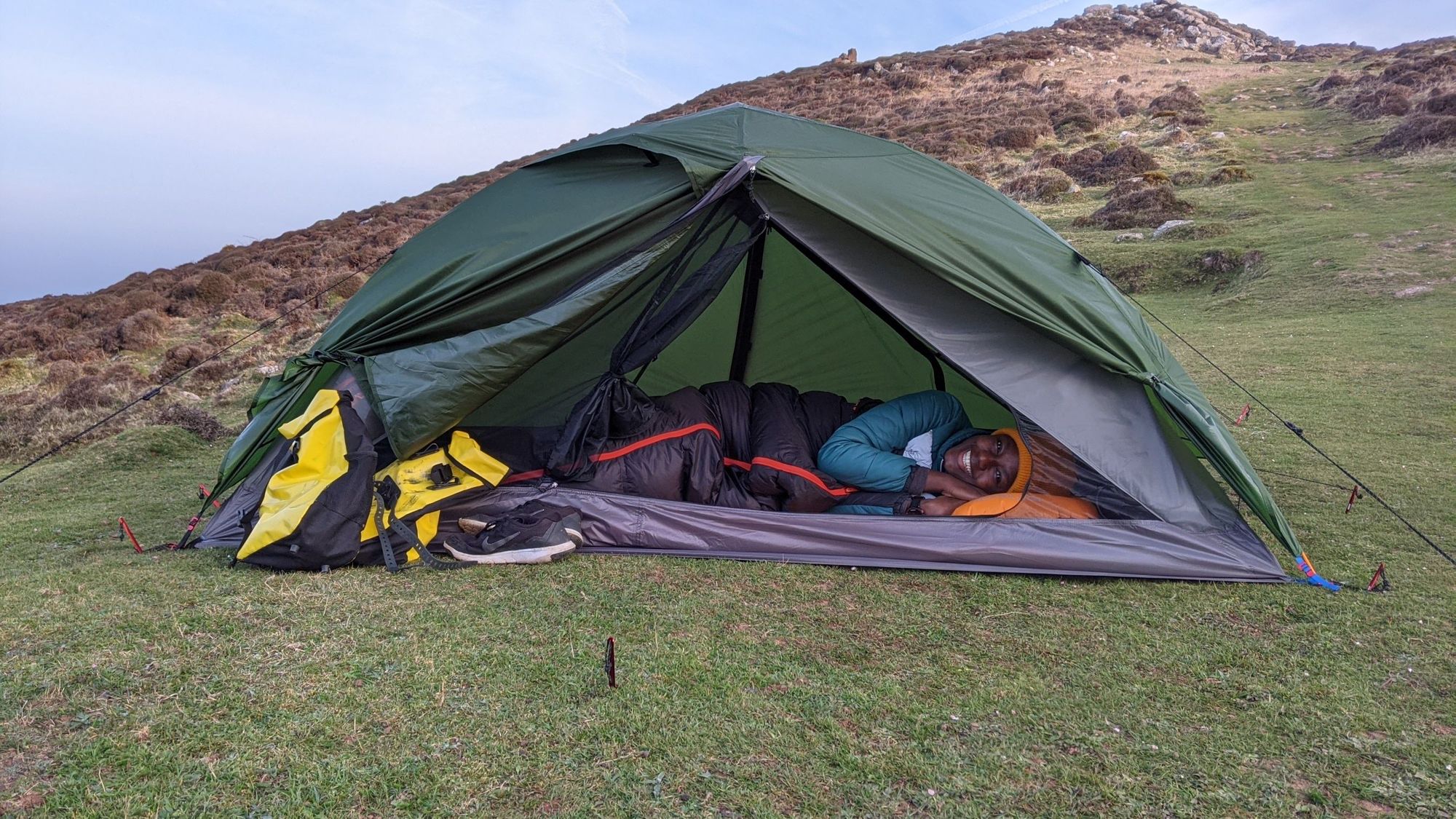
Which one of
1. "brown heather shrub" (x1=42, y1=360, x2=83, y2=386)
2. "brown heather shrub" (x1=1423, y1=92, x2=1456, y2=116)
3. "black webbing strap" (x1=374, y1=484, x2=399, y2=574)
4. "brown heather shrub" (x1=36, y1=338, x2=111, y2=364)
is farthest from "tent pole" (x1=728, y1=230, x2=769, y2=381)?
"brown heather shrub" (x1=1423, y1=92, x2=1456, y2=116)

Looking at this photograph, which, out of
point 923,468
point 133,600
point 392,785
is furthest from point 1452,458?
point 133,600

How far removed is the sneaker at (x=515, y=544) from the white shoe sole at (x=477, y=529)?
35mm

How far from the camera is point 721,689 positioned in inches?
103

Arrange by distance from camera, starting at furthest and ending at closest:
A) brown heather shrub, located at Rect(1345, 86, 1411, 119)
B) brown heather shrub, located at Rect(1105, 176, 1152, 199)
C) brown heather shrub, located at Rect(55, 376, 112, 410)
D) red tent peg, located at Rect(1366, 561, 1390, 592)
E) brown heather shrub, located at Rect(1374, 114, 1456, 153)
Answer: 1. brown heather shrub, located at Rect(1345, 86, 1411, 119)
2. brown heather shrub, located at Rect(1374, 114, 1456, 153)
3. brown heather shrub, located at Rect(1105, 176, 1152, 199)
4. brown heather shrub, located at Rect(55, 376, 112, 410)
5. red tent peg, located at Rect(1366, 561, 1390, 592)

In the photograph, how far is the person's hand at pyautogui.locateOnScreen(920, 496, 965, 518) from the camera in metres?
3.90

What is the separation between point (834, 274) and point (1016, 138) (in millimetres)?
20744

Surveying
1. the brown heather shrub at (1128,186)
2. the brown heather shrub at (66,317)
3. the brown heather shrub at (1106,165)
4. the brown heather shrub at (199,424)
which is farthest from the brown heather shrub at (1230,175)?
the brown heather shrub at (66,317)

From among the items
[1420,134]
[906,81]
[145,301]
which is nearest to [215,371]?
→ [145,301]

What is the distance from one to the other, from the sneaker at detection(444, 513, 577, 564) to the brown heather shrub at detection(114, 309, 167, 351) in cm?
1411

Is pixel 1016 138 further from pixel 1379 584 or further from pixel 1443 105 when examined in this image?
pixel 1379 584

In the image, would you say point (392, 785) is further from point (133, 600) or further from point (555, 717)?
point (133, 600)

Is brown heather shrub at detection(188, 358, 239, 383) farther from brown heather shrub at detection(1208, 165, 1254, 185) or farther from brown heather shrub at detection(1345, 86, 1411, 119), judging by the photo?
brown heather shrub at detection(1345, 86, 1411, 119)

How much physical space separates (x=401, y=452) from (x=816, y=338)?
285cm

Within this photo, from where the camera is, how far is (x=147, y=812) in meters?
1.98
